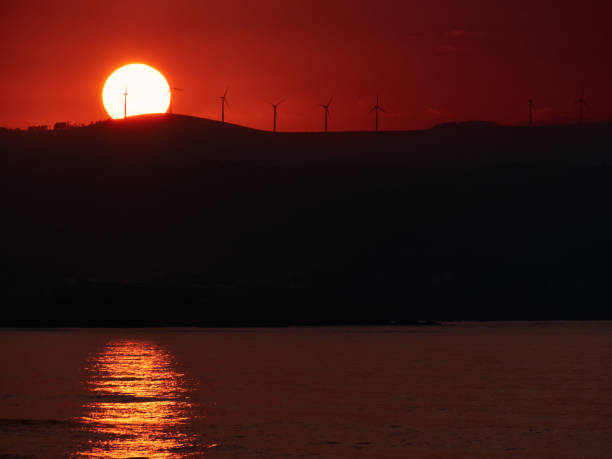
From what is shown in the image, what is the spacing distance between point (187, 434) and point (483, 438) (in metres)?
11.1

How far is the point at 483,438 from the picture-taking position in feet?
147

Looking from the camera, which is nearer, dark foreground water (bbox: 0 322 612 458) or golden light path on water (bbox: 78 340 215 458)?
golden light path on water (bbox: 78 340 215 458)

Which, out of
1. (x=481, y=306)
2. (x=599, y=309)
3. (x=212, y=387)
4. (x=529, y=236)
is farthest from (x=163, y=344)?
(x=529, y=236)

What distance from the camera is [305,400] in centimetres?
5700

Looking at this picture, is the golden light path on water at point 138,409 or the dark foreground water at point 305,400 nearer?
the golden light path on water at point 138,409

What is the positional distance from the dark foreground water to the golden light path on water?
8 centimetres

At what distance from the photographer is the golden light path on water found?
41844mm

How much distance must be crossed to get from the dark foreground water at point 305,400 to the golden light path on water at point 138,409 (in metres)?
0.08

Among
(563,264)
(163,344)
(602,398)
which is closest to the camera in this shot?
(602,398)

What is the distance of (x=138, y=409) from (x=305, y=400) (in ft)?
28.0

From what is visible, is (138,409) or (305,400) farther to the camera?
(305,400)

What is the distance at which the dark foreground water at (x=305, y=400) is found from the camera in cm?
4272

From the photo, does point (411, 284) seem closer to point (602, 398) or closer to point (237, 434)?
point (602, 398)

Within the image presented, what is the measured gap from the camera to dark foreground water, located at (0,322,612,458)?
42.7m
